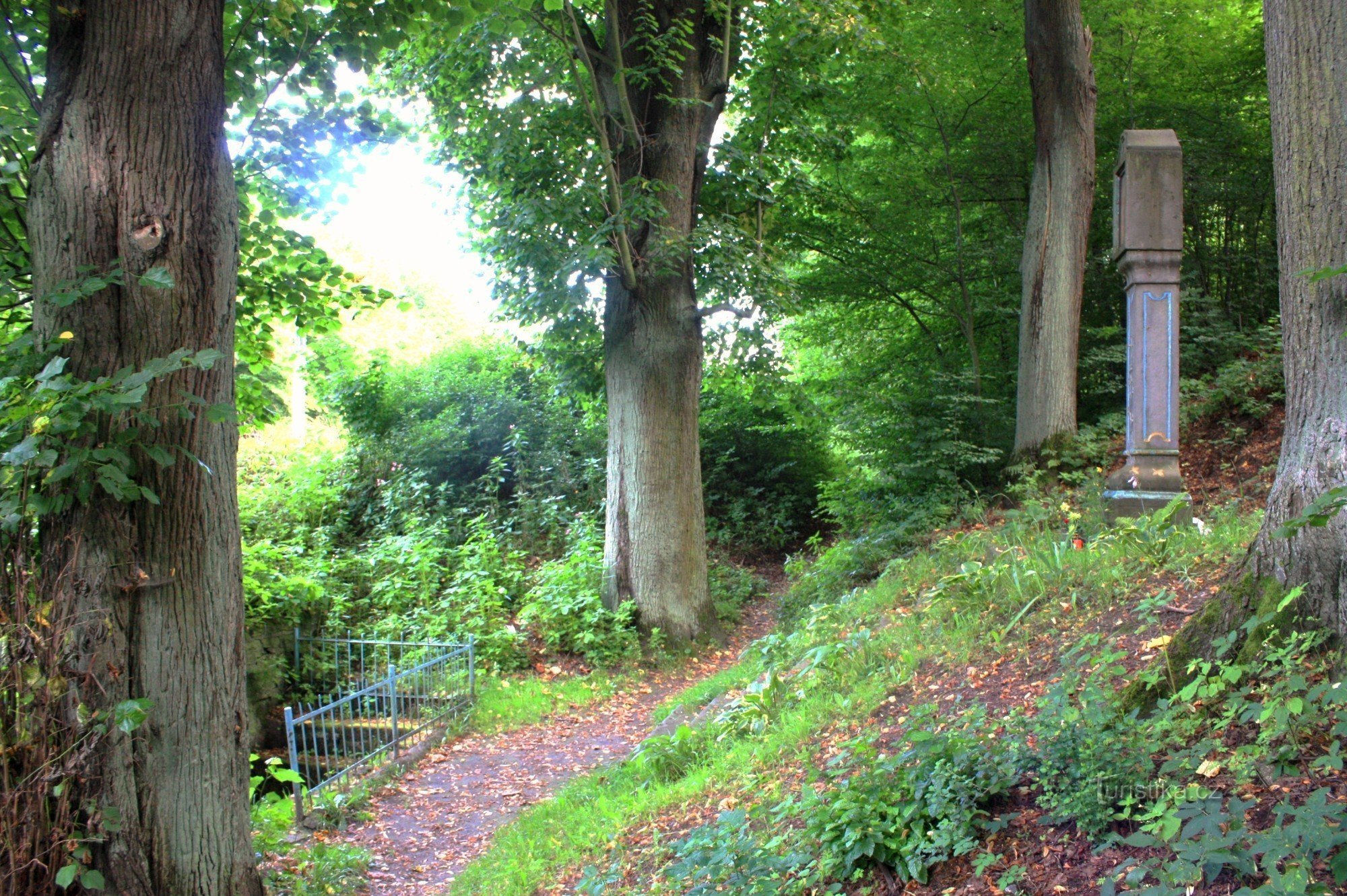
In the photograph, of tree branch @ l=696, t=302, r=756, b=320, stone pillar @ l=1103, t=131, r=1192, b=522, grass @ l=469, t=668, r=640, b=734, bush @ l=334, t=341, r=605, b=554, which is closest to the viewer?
stone pillar @ l=1103, t=131, r=1192, b=522

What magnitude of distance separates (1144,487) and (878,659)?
10.3 feet

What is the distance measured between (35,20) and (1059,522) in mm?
8278

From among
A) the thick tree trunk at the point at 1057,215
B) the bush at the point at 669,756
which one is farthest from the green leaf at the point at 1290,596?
the thick tree trunk at the point at 1057,215

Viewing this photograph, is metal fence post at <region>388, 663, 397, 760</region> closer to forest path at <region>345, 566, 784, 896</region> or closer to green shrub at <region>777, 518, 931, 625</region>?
forest path at <region>345, 566, 784, 896</region>

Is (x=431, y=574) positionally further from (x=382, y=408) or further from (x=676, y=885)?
(x=676, y=885)

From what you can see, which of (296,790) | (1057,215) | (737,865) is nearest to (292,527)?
(296,790)

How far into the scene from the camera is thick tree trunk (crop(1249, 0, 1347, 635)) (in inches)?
136

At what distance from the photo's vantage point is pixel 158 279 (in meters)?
3.37

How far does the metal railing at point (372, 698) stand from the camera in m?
8.20

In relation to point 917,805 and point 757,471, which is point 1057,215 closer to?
point 757,471

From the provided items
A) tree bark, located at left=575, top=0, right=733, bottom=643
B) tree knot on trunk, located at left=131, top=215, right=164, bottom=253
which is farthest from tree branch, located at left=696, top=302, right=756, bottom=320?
tree knot on trunk, located at left=131, top=215, right=164, bottom=253

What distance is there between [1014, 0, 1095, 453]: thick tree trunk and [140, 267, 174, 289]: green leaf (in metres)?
9.90

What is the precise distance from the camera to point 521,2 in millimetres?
6035

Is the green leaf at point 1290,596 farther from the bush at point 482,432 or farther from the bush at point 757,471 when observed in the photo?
the bush at point 757,471
